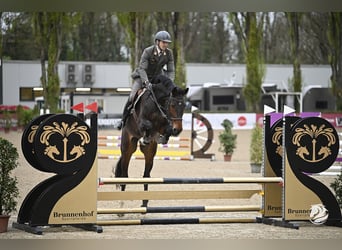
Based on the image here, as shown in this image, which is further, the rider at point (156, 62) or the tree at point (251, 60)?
the tree at point (251, 60)

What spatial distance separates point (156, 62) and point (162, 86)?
0.34m

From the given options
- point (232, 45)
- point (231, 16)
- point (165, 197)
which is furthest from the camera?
point (232, 45)

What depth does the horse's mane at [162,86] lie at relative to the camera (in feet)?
22.6

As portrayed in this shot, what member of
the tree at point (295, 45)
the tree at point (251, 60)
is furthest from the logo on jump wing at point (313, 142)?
the tree at point (251, 60)

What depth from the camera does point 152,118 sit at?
23.4 feet

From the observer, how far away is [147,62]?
716 cm

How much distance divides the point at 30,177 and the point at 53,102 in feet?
46.6

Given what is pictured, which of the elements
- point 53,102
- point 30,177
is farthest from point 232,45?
point 30,177

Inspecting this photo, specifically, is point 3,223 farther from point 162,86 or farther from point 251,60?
point 251,60

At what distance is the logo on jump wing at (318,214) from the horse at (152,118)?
4.39 ft

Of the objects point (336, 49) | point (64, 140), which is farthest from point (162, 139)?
point (336, 49)

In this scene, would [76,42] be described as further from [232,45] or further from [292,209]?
[292,209]

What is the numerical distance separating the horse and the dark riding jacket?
0.11 meters

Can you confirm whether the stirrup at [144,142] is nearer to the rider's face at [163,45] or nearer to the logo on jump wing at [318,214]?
the rider's face at [163,45]
